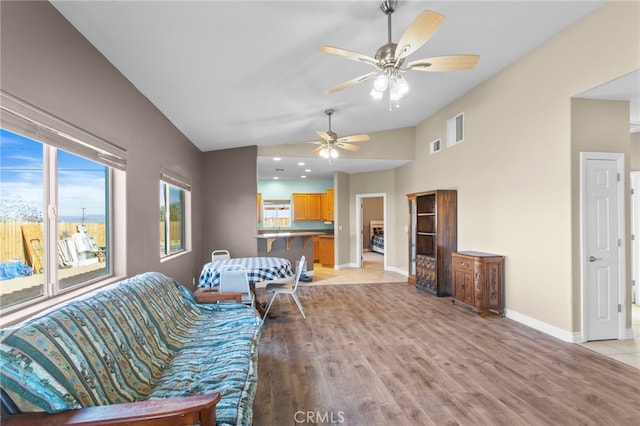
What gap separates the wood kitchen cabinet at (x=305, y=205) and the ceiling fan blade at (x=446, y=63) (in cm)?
710

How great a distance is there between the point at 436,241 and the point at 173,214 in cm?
444

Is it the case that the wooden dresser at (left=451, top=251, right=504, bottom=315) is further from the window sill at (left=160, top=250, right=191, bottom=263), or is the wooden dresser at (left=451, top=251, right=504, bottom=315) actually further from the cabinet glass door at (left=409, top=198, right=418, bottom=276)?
the window sill at (left=160, top=250, right=191, bottom=263)

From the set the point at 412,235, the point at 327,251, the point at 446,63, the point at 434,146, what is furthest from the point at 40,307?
the point at 327,251

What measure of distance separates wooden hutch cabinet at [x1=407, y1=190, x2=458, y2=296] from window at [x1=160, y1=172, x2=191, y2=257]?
4.23m

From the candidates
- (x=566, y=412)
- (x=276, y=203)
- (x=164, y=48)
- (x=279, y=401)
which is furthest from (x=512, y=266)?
(x=276, y=203)

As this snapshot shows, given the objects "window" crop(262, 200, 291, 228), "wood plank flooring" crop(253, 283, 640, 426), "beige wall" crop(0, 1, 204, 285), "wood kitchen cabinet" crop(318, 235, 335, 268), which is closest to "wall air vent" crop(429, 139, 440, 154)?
"wood plank flooring" crop(253, 283, 640, 426)

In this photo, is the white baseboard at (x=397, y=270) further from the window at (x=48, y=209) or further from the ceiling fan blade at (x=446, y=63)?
the window at (x=48, y=209)

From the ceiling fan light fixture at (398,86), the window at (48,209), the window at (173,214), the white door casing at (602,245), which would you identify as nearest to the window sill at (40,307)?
the window at (48,209)

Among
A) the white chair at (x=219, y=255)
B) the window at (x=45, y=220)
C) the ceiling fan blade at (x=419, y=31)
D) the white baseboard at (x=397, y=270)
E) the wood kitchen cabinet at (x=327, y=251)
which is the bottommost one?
the white baseboard at (x=397, y=270)

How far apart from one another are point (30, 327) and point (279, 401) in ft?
5.35

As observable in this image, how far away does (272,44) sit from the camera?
2.65m

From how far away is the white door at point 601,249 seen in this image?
323 cm

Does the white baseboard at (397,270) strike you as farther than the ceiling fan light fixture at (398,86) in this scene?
Yes

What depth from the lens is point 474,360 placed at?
2.84m
